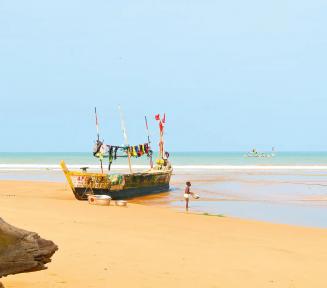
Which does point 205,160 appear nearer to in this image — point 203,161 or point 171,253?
point 203,161

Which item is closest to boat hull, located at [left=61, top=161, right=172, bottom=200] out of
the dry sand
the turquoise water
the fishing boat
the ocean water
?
the fishing boat

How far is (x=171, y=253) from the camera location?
936 cm

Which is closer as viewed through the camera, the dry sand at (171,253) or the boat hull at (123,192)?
the dry sand at (171,253)

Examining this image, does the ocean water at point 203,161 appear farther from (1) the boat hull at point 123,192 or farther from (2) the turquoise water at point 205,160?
(1) the boat hull at point 123,192

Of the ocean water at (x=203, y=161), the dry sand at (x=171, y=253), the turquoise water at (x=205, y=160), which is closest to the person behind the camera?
the dry sand at (x=171, y=253)

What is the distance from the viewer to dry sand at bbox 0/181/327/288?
7.40 meters

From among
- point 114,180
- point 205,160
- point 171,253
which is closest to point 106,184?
point 114,180

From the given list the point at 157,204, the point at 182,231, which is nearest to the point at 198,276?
the point at 182,231

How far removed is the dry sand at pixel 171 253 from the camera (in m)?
7.40

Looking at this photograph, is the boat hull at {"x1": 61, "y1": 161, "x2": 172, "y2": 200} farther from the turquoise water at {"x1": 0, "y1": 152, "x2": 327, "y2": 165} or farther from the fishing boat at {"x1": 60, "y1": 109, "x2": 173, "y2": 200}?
the turquoise water at {"x1": 0, "y1": 152, "x2": 327, "y2": 165}

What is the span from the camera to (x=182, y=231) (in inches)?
496

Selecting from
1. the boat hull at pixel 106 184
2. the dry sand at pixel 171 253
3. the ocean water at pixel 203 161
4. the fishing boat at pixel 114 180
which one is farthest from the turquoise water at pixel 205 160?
the dry sand at pixel 171 253

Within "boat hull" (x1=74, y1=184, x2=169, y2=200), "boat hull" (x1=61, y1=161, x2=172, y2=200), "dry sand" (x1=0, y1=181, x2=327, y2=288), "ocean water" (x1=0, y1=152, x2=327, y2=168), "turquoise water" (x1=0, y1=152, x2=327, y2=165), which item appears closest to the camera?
"dry sand" (x1=0, y1=181, x2=327, y2=288)

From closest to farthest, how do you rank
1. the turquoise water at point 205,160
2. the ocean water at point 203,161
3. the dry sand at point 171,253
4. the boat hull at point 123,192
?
the dry sand at point 171,253
the boat hull at point 123,192
the ocean water at point 203,161
the turquoise water at point 205,160
